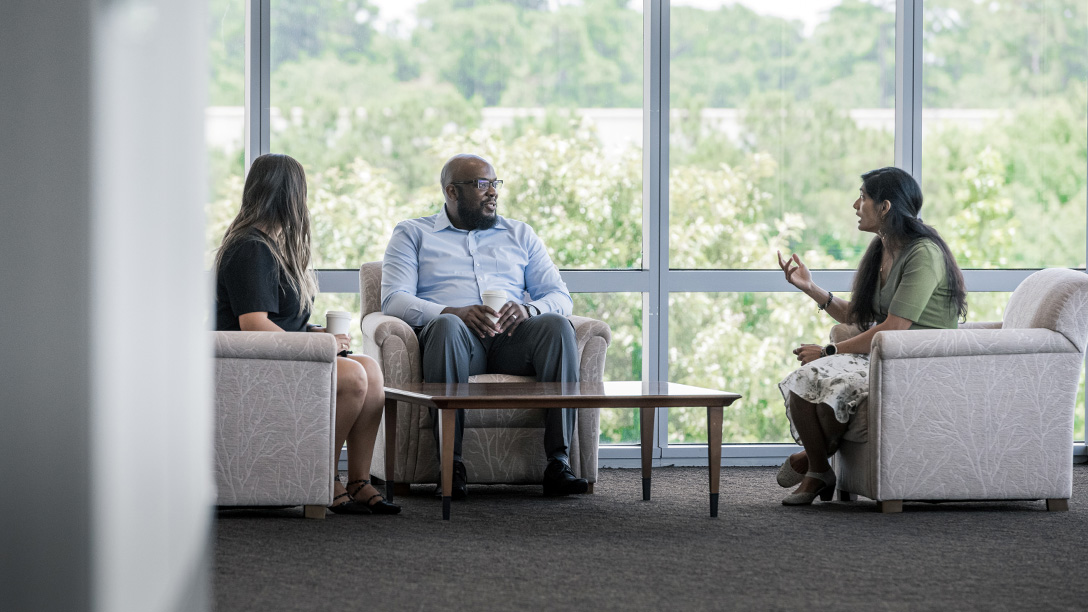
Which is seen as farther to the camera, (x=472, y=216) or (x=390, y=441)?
(x=472, y=216)

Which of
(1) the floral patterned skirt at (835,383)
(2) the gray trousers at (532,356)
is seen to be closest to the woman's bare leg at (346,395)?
(2) the gray trousers at (532,356)

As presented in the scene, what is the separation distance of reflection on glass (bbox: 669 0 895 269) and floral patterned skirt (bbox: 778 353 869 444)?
1380mm

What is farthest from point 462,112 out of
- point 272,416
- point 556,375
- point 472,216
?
point 272,416

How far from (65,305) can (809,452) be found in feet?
10.4

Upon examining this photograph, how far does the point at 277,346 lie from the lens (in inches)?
113

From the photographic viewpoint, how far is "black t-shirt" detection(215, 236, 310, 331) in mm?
2992

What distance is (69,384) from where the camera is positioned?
392 mm

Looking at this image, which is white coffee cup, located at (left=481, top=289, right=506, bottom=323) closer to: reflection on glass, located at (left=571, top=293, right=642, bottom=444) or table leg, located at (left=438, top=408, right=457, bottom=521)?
table leg, located at (left=438, top=408, right=457, bottom=521)

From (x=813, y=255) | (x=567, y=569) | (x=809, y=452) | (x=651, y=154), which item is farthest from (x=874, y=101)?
(x=567, y=569)

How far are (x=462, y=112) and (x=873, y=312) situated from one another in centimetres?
198

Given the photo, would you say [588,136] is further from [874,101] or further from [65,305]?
[65,305]

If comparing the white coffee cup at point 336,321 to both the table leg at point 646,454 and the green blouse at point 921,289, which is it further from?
the green blouse at point 921,289

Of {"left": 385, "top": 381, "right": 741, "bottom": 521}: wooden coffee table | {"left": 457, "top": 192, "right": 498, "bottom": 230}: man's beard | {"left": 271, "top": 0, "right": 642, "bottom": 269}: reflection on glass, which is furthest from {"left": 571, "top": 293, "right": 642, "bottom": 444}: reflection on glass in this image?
{"left": 385, "top": 381, "right": 741, "bottom": 521}: wooden coffee table

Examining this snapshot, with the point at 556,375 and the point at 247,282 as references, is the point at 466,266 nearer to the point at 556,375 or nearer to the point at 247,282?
the point at 556,375
